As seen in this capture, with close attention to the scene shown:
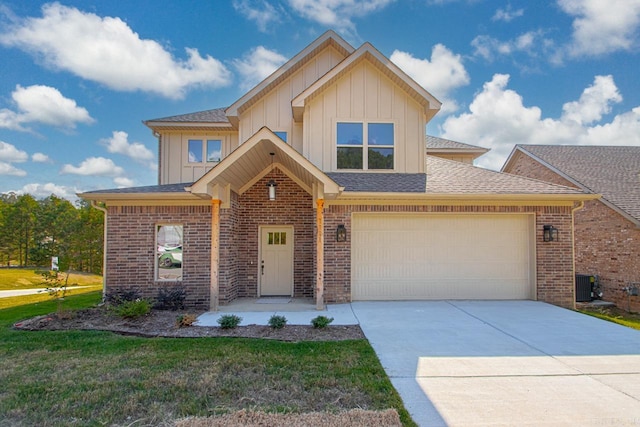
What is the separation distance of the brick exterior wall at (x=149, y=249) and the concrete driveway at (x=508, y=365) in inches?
165

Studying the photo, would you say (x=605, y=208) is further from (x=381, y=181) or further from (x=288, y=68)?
(x=288, y=68)

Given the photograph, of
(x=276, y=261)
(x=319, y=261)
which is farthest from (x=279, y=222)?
(x=319, y=261)

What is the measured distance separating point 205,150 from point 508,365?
1058cm

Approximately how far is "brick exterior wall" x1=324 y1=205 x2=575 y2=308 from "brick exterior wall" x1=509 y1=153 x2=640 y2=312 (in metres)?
3.81

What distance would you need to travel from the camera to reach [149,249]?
906cm

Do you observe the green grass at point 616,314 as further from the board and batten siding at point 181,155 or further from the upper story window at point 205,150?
the upper story window at point 205,150

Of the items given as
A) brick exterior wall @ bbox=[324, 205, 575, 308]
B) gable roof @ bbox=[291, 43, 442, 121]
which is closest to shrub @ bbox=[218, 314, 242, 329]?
brick exterior wall @ bbox=[324, 205, 575, 308]

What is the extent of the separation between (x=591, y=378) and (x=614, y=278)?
9.66 metres

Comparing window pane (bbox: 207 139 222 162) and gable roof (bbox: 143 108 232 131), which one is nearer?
gable roof (bbox: 143 108 232 131)

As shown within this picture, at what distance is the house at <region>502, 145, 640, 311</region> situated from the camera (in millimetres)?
11344

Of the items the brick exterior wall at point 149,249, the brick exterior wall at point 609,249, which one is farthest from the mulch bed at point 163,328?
the brick exterior wall at point 609,249

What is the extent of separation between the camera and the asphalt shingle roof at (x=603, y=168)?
12233 millimetres

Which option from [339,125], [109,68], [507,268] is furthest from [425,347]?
[109,68]

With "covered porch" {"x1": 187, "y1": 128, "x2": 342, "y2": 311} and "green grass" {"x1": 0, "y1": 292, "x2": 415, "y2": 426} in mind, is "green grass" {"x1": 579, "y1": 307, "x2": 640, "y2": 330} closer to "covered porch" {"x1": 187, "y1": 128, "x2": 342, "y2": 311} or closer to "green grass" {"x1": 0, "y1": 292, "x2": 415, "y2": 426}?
"covered porch" {"x1": 187, "y1": 128, "x2": 342, "y2": 311}
